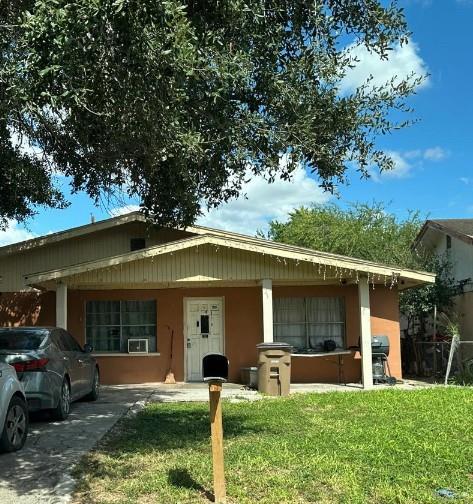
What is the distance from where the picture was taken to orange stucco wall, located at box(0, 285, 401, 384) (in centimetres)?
1639

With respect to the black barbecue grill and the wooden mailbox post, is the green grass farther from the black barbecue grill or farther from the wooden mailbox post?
the black barbecue grill

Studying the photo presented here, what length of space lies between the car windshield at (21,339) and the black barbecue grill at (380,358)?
8423 mm

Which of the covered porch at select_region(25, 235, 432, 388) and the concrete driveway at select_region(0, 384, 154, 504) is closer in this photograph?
the concrete driveway at select_region(0, 384, 154, 504)

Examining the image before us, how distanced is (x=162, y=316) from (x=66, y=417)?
6.58 m

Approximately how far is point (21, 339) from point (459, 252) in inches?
561

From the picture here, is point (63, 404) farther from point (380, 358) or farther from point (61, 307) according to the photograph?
point (380, 358)

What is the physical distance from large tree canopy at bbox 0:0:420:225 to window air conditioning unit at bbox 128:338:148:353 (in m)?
8.08

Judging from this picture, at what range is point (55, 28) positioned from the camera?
5.04m

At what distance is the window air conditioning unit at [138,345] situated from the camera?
16.6 metres

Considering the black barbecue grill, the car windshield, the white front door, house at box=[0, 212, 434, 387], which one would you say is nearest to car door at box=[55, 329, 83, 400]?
the car windshield

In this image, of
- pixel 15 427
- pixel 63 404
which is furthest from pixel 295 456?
pixel 63 404

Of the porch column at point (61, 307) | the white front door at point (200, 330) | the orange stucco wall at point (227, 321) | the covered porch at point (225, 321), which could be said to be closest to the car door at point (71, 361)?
the porch column at point (61, 307)

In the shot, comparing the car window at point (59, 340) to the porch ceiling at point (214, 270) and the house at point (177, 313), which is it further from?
the house at point (177, 313)

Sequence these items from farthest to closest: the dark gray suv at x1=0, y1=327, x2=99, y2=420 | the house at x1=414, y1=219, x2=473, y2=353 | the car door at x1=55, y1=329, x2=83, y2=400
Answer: the house at x1=414, y1=219, x2=473, y2=353, the car door at x1=55, y1=329, x2=83, y2=400, the dark gray suv at x1=0, y1=327, x2=99, y2=420
